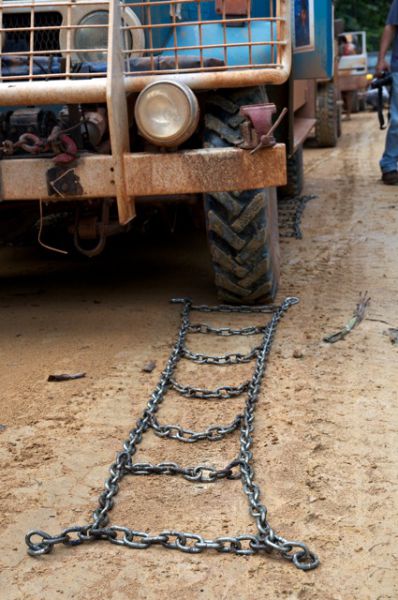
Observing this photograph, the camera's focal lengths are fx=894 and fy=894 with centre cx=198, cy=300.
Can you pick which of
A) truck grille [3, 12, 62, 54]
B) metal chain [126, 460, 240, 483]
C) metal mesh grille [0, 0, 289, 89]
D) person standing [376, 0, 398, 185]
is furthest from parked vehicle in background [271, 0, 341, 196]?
metal chain [126, 460, 240, 483]

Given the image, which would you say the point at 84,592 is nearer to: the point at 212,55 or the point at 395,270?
the point at 212,55

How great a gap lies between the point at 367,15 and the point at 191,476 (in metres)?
28.5

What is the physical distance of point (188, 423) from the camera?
3.40 metres

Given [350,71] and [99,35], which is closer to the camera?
[99,35]

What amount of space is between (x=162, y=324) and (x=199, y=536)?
2091mm

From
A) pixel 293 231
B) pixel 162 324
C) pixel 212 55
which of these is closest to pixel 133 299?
pixel 162 324

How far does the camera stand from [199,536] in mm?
2541

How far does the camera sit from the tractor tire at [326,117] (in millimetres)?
11914

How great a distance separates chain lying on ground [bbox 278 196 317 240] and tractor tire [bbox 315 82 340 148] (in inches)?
160

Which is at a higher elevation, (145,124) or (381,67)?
(381,67)

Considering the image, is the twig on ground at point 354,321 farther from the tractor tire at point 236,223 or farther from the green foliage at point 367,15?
the green foliage at point 367,15

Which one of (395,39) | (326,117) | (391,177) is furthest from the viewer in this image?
(326,117)

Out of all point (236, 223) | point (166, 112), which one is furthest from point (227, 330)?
point (166, 112)

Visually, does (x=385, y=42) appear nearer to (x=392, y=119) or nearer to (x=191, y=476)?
(x=392, y=119)
